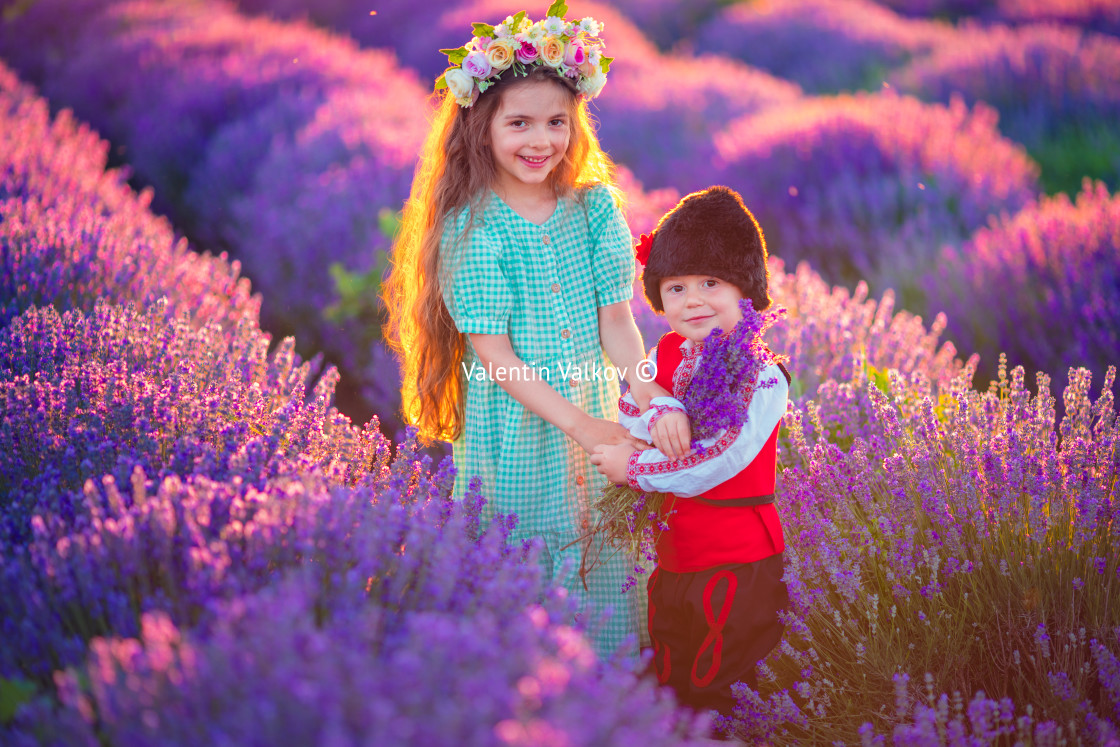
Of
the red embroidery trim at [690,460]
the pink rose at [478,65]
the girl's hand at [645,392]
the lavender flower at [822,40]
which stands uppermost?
the lavender flower at [822,40]

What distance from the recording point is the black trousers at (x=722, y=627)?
1934 mm

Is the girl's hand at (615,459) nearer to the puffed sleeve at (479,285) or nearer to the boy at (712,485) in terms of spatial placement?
the boy at (712,485)

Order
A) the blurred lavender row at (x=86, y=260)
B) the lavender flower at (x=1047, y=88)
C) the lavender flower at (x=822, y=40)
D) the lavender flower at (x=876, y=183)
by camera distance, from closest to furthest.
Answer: the blurred lavender row at (x=86, y=260) < the lavender flower at (x=876, y=183) < the lavender flower at (x=1047, y=88) < the lavender flower at (x=822, y=40)

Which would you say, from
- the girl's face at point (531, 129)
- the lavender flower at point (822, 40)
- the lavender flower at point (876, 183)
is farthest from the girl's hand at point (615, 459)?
the lavender flower at point (822, 40)

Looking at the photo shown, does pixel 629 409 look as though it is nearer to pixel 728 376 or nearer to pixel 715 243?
pixel 728 376

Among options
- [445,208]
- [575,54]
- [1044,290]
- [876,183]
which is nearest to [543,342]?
[445,208]

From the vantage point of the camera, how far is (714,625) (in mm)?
1930

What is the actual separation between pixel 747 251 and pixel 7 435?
A: 1.91 m

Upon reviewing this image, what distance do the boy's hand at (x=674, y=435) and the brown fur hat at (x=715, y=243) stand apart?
0.38m

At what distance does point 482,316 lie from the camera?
7.10ft

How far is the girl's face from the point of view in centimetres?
221

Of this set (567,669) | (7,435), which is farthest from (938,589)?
(7,435)

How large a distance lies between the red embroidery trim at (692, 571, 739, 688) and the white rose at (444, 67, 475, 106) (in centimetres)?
154

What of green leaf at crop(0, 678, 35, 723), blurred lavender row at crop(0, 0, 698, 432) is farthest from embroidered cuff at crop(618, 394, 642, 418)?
blurred lavender row at crop(0, 0, 698, 432)
